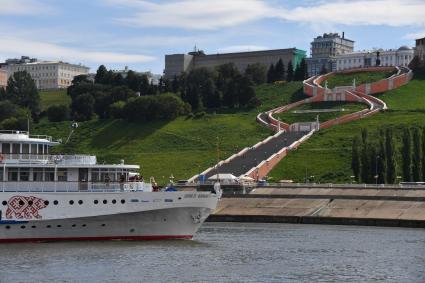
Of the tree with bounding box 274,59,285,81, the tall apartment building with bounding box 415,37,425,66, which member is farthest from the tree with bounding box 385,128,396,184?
the tree with bounding box 274,59,285,81

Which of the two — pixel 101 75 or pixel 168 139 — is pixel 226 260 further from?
pixel 101 75

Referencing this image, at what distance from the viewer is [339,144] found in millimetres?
118938

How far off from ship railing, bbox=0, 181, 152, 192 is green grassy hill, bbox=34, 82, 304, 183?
161 feet

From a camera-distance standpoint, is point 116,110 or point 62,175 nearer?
point 62,175

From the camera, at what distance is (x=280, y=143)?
122250 mm

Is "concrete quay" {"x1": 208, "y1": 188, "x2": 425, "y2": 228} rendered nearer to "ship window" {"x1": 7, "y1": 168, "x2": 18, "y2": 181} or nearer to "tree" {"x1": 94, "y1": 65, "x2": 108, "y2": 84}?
Answer: "ship window" {"x1": 7, "y1": 168, "x2": 18, "y2": 181}

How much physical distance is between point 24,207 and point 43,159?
3.82m

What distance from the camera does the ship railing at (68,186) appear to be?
184 ft

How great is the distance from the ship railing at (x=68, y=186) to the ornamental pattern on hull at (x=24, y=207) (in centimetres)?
87

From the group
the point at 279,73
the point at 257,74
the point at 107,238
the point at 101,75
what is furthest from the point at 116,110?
the point at 107,238

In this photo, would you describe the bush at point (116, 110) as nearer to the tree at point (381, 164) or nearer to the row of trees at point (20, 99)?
the row of trees at point (20, 99)

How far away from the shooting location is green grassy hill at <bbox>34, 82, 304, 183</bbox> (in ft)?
382

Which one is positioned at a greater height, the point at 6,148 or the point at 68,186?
the point at 6,148

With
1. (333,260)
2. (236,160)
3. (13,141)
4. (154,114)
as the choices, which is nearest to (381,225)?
(333,260)
